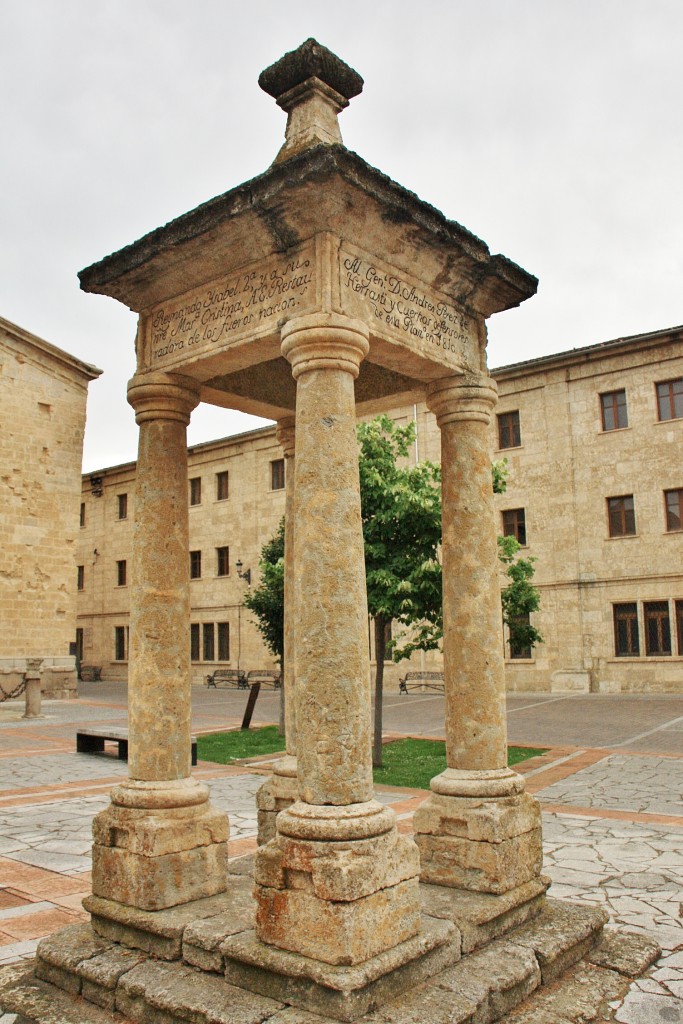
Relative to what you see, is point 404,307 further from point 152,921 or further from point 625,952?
point 625,952

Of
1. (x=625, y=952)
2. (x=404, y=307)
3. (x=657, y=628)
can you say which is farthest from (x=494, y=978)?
(x=657, y=628)

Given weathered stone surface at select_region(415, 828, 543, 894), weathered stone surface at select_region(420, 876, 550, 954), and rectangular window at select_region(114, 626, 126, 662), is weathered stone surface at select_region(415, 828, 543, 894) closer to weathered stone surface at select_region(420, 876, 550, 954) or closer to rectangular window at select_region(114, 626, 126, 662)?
weathered stone surface at select_region(420, 876, 550, 954)

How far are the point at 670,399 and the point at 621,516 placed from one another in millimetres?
3524

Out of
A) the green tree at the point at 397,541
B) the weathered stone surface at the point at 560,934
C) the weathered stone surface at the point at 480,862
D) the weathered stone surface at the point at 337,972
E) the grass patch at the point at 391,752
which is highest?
the green tree at the point at 397,541

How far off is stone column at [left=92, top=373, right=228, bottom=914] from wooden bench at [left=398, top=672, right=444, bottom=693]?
21.3 metres

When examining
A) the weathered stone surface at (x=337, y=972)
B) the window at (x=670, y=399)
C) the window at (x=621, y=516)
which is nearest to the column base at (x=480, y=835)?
the weathered stone surface at (x=337, y=972)

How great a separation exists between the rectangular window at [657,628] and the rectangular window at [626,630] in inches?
11.9

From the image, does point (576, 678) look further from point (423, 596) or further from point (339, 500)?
point (339, 500)

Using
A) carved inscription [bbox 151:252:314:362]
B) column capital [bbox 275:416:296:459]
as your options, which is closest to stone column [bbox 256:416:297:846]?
column capital [bbox 275:416:296:459]

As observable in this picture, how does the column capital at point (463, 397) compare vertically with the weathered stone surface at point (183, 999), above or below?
above

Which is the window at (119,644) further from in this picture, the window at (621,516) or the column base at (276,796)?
the column base at (276,796)

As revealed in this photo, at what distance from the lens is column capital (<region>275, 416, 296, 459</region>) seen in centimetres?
567

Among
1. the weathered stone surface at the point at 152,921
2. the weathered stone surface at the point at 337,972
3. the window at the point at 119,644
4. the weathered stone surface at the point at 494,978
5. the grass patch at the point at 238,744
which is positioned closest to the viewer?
the weathered stone surface at the point at 337,972

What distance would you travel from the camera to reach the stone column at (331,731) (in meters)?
3.45
